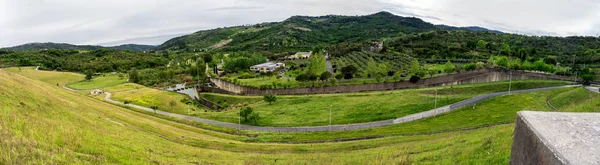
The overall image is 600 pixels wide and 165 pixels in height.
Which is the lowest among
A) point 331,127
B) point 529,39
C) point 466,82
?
point 331,127

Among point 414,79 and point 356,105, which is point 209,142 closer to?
point 356,105

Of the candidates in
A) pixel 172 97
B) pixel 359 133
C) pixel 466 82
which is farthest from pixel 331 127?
pixel 172 97

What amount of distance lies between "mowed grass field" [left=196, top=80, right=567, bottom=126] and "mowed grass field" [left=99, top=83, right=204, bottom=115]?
1126cm

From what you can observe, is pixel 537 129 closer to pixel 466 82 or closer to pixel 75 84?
pixel 466 82

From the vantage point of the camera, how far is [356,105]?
48.7m

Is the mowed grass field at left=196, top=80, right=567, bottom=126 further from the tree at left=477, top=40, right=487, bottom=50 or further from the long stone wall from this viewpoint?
the tree at left=477, top=40, right=487, bottom=50

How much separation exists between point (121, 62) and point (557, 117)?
486ft

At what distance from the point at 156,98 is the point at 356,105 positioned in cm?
4432

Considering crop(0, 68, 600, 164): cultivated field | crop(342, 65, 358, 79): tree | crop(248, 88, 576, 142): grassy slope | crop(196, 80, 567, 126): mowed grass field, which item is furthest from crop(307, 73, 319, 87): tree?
crop(248, 88, 576, 142): grassy slope

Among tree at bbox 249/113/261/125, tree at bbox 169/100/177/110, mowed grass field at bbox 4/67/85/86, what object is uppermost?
mowed grass field at bbox 4/67/85/86

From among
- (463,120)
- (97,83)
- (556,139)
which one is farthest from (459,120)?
(97,83)

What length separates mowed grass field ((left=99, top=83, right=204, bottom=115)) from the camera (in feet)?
201

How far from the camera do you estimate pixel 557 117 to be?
5641 millimetres

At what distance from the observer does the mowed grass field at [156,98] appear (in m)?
61.3
